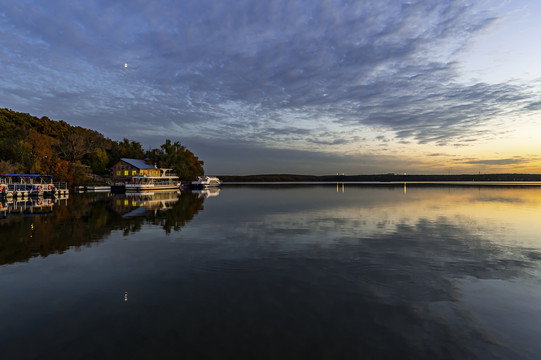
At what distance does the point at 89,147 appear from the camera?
3738 inches

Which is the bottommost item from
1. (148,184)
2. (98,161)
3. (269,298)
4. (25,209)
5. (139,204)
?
(139,204)

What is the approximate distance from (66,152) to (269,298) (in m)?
98.7

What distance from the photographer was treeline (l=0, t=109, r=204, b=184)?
6425cm

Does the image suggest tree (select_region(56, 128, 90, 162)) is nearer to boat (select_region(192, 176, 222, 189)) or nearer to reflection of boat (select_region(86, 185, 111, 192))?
reflection of boat (select_region(86, 185, 111, 192))

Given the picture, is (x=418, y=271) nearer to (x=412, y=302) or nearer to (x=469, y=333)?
(x=412, y=302)

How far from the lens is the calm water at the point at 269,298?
589 centimetres

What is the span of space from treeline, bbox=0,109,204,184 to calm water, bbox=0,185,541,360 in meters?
62.2

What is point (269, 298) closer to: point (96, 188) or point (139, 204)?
point (139, 204)

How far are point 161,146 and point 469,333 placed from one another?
12152 centimetres

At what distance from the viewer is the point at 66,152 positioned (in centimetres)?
8481

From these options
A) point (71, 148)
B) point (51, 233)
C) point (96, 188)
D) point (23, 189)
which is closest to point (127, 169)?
point (96, 188)

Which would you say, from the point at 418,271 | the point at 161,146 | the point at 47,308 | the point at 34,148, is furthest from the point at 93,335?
the point at 161,146

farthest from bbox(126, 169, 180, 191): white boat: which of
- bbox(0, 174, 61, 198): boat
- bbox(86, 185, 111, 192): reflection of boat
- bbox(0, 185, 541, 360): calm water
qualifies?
bbox(0, 185, 541, 360): calm water

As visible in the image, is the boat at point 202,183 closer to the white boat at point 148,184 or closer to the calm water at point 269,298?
the white boat at point 148,184
